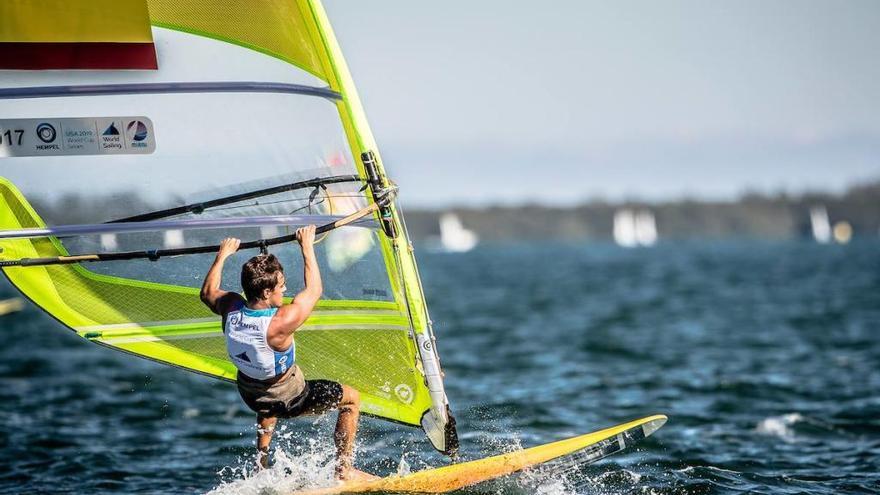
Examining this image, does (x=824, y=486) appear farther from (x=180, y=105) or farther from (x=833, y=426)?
(x=180, y=105)

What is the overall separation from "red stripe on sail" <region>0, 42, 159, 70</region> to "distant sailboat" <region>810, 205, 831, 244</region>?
19360 centimetres

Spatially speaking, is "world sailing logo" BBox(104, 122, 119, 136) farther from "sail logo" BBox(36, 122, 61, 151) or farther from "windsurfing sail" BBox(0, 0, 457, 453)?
"sail logo" BBox(36, 122, 61, 151)

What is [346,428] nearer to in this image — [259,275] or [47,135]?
[259,275]

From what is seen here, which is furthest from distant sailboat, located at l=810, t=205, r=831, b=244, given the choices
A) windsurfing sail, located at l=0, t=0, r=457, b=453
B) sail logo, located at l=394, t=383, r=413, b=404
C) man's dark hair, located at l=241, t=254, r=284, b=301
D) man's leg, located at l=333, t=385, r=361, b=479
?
man's dark hair, located at l=241, t=254, r=284, b=301

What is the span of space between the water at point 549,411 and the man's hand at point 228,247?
160cm

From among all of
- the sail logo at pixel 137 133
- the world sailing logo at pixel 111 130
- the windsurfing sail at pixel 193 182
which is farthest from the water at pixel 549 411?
the world sailing logo at pixel 111 130

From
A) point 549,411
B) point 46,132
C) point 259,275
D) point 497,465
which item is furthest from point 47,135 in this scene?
point 549,411

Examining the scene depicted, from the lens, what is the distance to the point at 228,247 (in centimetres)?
657

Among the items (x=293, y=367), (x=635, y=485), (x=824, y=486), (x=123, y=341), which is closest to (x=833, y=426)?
(x=824, y=486)

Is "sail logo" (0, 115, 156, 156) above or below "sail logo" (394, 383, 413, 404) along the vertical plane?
above

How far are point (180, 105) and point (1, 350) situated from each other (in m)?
15.7

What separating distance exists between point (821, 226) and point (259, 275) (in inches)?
7787

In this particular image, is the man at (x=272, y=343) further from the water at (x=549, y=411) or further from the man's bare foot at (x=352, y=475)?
the water at (x=549, y=411)

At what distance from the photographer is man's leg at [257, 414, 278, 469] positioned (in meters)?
6.84
